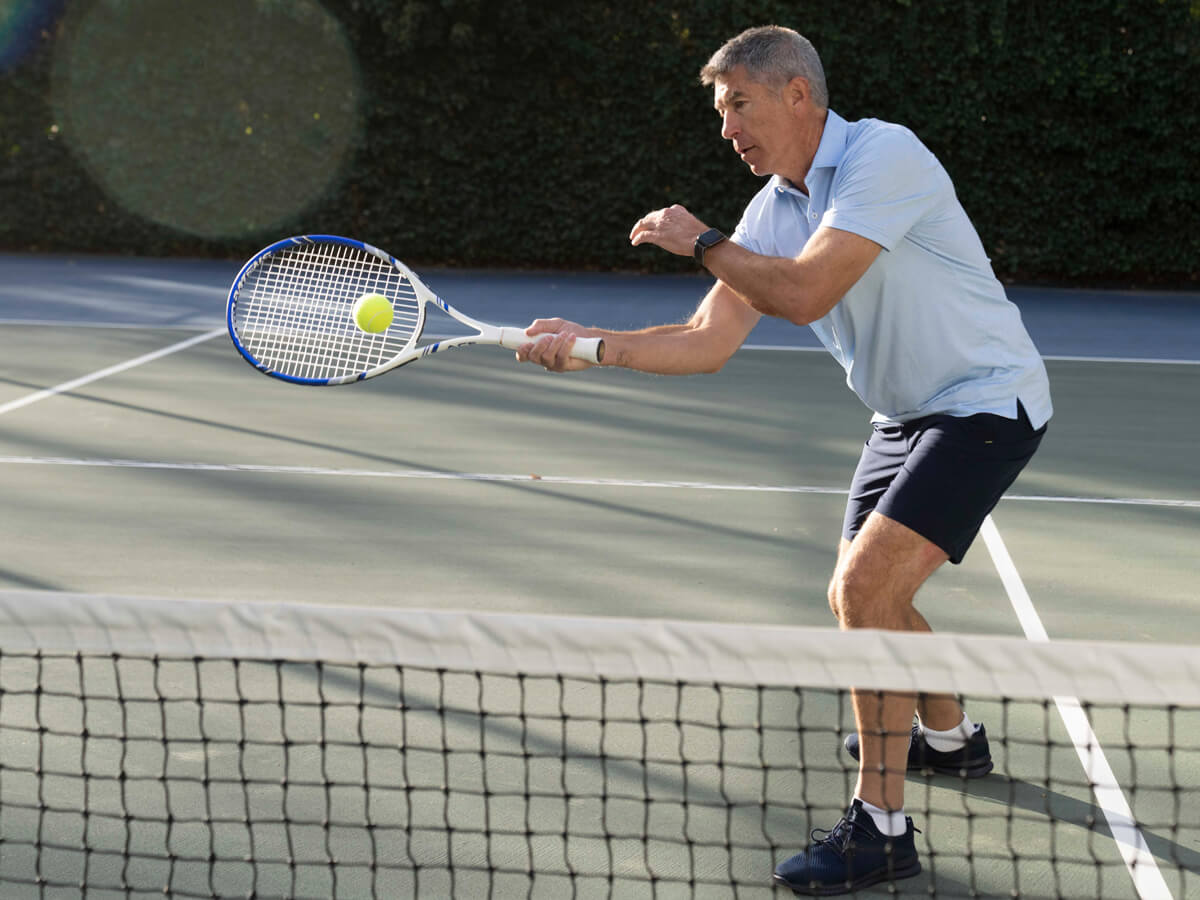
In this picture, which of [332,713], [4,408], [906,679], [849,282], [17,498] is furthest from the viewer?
[4,408]

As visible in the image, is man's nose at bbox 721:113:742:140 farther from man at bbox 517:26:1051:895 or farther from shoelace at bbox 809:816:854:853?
shoelace at bbox 809:816:854:853

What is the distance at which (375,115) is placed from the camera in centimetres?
1406

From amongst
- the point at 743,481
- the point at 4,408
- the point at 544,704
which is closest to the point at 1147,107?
the point at 743,481

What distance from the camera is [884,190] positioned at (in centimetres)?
277

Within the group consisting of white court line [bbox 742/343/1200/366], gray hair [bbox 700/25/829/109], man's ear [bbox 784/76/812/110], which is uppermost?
gray hair [bbox 700/25/829/109]

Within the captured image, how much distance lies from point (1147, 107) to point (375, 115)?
730cm

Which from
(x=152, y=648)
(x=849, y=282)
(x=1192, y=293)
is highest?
(x=849, y=282)

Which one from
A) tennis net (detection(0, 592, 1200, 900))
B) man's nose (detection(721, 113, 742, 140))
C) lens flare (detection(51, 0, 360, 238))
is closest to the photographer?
tennis net (detection(0, 592, 1200, 900))

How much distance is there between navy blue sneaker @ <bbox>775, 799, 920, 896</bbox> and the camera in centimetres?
280

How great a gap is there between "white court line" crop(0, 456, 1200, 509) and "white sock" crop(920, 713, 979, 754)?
2.71 metres

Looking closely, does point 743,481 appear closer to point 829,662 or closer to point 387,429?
point 387,429

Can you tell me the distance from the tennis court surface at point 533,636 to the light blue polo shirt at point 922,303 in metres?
0.65

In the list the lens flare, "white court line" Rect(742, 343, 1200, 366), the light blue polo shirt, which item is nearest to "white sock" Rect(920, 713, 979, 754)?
the light blue polo shirt

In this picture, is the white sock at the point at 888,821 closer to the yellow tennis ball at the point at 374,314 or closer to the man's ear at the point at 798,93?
the man's ear at the point at 798,93
